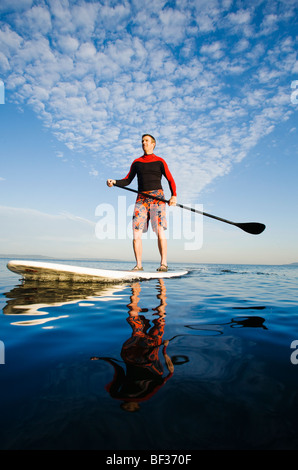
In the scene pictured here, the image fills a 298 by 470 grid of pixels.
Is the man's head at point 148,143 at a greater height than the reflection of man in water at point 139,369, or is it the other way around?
the man's head at point 148,143

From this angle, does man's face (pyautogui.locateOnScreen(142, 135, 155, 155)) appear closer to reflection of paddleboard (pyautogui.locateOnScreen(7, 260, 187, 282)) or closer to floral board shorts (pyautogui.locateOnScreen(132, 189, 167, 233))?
floral board shorts (pyautogui.locateOnScreen(132, 189, 167, 233))

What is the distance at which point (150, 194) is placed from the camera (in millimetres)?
5180

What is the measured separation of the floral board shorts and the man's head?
970mm

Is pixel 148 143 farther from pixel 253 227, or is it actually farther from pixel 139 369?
pixel 139 369

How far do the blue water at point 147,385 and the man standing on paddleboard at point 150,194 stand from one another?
3186mm

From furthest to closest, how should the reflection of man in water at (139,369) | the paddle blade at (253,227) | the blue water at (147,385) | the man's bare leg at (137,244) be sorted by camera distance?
the paddle blade at (253,227) < the man's bare leg at (137,244) < the reflection of man in water at (139,369) < the blue water at (147,385)

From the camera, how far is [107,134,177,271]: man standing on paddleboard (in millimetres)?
5051

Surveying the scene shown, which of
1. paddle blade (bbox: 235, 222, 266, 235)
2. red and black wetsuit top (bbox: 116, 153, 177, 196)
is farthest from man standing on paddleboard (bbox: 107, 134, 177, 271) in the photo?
paddle blade (bbox: 235, 222, 266, 235)

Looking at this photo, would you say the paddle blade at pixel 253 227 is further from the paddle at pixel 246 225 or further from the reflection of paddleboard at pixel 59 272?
the reflection of paddleboard at pixel 59 272

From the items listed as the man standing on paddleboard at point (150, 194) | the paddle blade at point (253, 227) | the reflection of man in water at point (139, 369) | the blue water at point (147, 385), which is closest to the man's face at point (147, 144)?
the man standing on paddleboard at point (150, 194)

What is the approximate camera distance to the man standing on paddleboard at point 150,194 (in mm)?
5051

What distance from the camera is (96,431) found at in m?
0.70

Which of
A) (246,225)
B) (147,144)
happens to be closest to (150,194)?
(147,144)

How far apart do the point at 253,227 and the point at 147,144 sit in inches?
125
